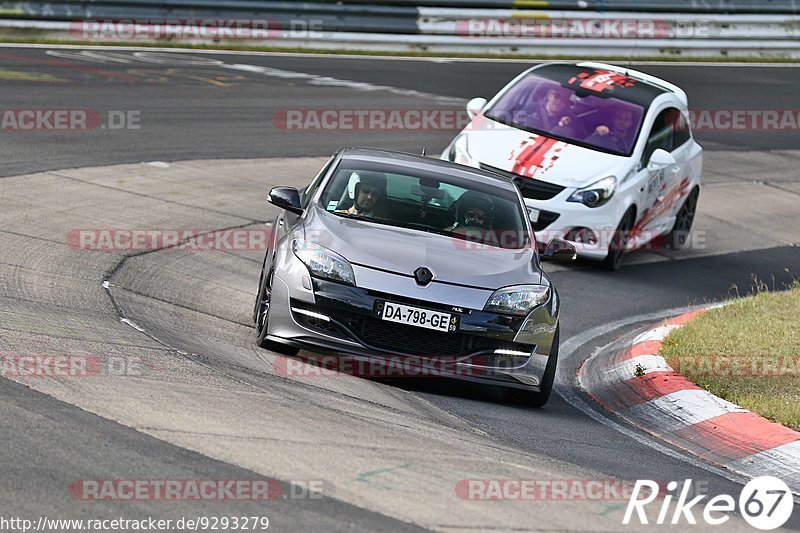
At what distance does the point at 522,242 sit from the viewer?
8891 millimetres

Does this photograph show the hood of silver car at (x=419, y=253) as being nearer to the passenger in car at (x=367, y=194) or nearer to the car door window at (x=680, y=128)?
the passenger in car at (x=367, y=194)

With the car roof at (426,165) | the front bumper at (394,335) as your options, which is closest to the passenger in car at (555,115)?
the car roof at (426,165)

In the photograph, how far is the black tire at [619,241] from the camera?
1290cm

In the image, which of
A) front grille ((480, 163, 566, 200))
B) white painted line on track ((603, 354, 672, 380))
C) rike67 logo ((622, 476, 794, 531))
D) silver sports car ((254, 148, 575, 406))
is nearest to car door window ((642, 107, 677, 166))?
front grille ((480, 163, 566, 200))

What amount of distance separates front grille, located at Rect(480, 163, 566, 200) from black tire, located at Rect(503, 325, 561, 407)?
441 cm

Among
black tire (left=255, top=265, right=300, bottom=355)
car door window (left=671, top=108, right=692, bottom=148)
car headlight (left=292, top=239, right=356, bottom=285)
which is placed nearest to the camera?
car headlight (left=292, top=239, right=356, bottom=285)

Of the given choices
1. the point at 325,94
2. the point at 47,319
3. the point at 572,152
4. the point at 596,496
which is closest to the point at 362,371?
the point at 47,319

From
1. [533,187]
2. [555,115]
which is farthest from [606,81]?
[533,187]

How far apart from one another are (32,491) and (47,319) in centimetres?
291

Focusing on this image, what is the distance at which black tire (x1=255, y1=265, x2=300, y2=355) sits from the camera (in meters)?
8.18

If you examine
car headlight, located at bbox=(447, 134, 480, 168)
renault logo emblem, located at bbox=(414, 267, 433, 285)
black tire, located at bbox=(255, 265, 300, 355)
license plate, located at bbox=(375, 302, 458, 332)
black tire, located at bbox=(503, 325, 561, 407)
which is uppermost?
renault logo emblem, located at bbox=(414, 267, 433, 285)

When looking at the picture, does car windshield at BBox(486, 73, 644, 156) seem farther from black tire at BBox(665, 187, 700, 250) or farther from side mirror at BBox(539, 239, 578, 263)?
side mirror at BBox(539, 239, 578, 263)

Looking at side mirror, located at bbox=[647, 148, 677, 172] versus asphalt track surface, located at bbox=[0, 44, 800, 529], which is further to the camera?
side mirror, located at bbox=[647, 148, 677, 172]

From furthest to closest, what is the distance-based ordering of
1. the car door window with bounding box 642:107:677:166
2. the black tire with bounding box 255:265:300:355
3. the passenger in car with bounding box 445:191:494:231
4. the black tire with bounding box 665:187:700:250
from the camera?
the black tire with bounding box 665:187:700:250 → the car door window with bounding box 642:107:677:166 → the passenger in car with bounding box 445:191:494:231 → the black tire with bounding box 255:265:300:355
